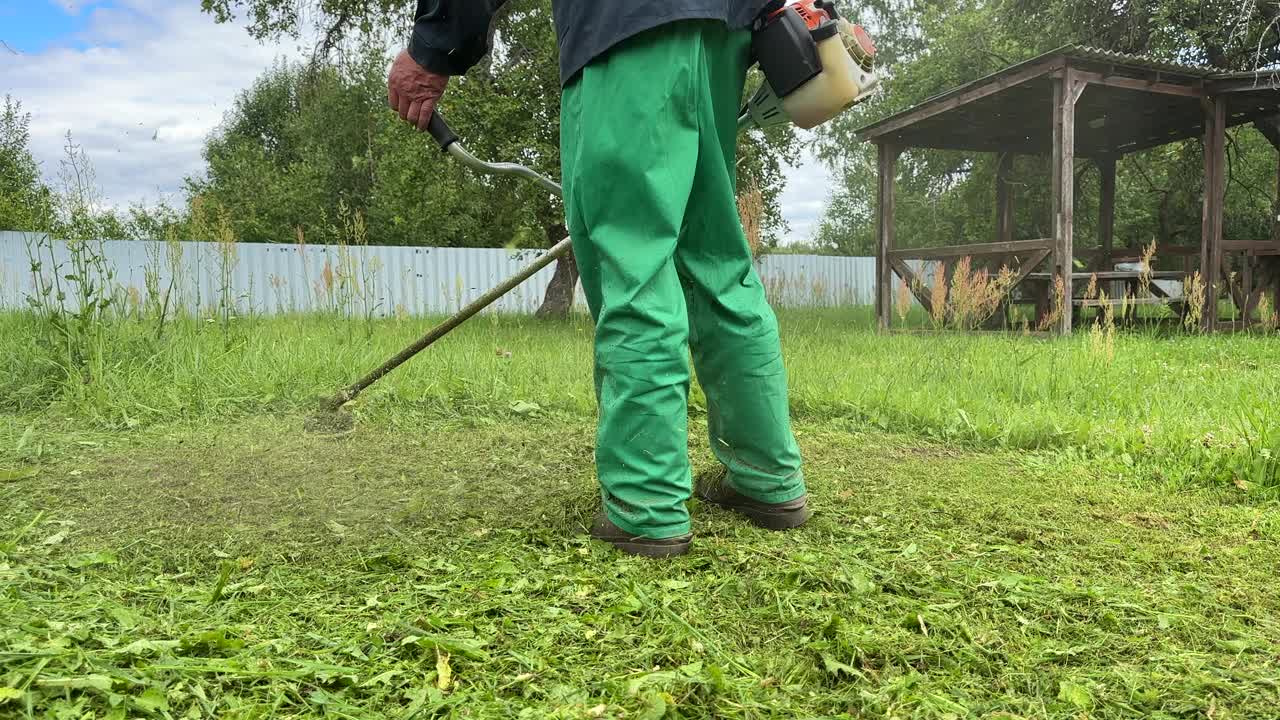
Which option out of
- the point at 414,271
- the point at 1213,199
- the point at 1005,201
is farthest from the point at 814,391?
the point at 414,271

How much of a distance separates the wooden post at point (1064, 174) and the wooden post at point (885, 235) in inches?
82.0

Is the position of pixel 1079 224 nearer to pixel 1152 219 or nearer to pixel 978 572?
pixel 1152 219

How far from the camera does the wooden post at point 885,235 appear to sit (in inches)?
386

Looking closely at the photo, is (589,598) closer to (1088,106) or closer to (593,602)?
(593,602)

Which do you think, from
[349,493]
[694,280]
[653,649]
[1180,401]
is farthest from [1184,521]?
[349,493]

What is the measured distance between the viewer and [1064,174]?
7.78 meters

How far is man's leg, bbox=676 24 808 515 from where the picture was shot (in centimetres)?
167

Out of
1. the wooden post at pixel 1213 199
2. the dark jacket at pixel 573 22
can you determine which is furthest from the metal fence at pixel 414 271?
the dark jacket at pixel 573 22

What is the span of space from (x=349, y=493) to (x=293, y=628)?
77cm

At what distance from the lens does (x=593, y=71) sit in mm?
1552

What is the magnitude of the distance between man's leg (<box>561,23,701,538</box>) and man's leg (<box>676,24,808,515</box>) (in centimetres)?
13

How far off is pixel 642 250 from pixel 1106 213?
36.2 ft

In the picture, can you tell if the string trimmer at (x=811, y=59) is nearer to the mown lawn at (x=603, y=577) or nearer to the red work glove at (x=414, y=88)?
the red work glove at (x=414, y=88)

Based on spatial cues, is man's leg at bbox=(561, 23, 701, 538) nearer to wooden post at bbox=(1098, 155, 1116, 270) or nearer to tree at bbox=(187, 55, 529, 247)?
wooden post at bbox=(1098, 155, 1116, 270)
